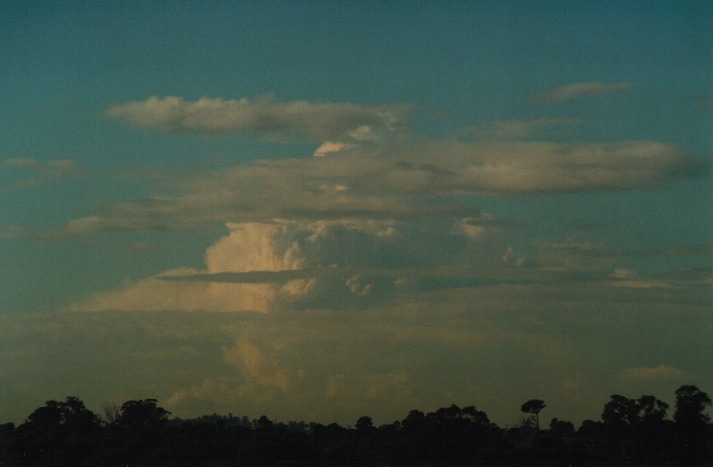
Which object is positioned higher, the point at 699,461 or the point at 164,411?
the point at 164,411

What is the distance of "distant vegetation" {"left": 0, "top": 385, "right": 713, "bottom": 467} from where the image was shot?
77250mm

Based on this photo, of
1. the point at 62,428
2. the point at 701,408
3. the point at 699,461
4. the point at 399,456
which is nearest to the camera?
the point at 699,461

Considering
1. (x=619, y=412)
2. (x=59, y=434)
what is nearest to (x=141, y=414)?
(x=59, y=434)

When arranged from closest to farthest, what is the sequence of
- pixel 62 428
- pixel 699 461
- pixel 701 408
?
1. pixel 699 461
2. pixel 701 408
3. pixel 62 428

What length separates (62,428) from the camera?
92.7 meters

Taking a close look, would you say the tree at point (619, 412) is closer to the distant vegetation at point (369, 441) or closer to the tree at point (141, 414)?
the distant vegetation at point (369, 441)

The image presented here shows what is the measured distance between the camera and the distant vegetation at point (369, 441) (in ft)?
253

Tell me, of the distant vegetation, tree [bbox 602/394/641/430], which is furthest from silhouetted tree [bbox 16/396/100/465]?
tree [bbox 602/394/641/430]

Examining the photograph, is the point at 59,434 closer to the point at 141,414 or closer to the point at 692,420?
the point at 141,414

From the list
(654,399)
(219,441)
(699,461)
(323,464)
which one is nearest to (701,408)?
(654,399)

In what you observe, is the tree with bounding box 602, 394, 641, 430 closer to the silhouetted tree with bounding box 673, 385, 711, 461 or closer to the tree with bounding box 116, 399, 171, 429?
the silhouetted tree with bounding box 673, 385, 711, 461

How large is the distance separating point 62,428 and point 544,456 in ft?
132

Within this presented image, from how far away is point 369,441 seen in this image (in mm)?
87438

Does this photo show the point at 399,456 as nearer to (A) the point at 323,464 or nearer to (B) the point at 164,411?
(A) the point at 323,464
